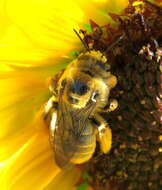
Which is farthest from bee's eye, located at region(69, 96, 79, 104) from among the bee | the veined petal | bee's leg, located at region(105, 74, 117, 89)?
the veined petal

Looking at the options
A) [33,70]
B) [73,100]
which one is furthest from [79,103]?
[33,70]

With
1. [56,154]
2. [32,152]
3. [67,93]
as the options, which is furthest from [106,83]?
[32,152]

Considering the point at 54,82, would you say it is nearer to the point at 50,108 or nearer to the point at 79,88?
the point at 50,108

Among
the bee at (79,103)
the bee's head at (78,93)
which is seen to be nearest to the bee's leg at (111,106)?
the bee at (79,103)

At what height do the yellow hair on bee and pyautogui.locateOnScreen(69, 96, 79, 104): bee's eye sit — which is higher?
the yellow hair on bee

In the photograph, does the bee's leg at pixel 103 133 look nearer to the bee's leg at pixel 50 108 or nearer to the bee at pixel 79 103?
the bee at pixel 79 103

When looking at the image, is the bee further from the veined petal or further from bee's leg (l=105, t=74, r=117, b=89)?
the veined petal
